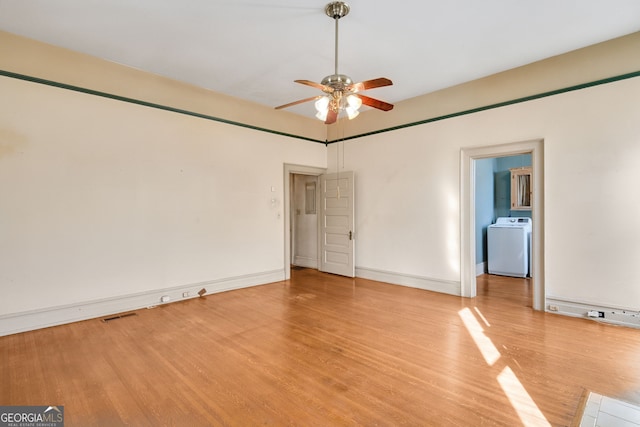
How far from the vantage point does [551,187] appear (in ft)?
12.9

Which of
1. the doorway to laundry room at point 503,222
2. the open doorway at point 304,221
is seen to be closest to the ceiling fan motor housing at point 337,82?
the open doorway at point 304,221

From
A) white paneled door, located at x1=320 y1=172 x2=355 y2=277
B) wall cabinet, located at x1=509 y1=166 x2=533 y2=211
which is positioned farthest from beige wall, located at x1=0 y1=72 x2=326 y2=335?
wall cabinet, located at x1=509 y1=166 x2=533 y2=211

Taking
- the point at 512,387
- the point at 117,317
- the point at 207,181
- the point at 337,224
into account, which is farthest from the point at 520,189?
the point at 117,317

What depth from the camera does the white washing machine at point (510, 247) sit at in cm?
602

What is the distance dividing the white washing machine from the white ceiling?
11.1 ft

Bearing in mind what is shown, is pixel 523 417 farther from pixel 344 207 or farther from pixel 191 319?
pixel 344 207

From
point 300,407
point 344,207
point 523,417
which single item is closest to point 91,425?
point 300,407

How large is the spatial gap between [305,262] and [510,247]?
14.8ft

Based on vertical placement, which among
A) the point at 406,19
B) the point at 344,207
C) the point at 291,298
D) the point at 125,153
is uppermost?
the point at 406,19

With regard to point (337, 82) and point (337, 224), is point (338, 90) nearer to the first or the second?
point (337, 82)

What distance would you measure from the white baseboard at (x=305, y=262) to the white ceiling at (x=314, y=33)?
13.9ft

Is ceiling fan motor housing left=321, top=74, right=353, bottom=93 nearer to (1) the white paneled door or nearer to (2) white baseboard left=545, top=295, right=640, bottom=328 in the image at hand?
(1) the white paneled door

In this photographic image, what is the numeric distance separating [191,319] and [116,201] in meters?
1.86

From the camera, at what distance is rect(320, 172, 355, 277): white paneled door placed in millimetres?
6172
